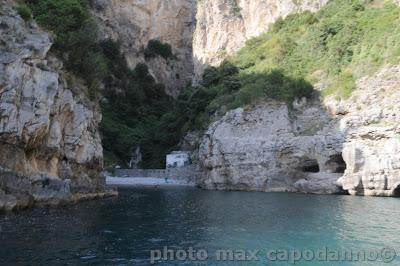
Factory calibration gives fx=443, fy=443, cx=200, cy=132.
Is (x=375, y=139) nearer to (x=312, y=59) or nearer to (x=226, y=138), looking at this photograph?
(x=226, y=138)

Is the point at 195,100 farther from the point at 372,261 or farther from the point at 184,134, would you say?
the point at 372,261

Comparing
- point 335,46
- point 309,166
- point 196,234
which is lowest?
point 196,234

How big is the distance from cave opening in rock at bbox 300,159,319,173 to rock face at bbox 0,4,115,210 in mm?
21372

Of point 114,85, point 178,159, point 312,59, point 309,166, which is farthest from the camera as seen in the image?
point 114,85

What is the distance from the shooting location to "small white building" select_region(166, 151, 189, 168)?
62.9 m

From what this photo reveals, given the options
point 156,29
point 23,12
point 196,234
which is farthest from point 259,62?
point 156,29

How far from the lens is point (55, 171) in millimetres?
30344

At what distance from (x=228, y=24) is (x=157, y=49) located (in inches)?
780

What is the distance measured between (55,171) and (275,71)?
31.5m

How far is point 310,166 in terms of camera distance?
45156mm

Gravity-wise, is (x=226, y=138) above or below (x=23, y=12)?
below

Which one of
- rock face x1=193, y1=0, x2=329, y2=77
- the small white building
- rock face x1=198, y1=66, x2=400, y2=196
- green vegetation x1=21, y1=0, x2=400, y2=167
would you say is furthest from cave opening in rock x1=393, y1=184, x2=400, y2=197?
rock face x1=193, y1=0, x2=329, y2=77

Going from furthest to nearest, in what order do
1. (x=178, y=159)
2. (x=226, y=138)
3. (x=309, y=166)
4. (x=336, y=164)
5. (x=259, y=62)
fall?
1. (x=178, y=159)
2. (x=259, y=62)
3. (x=226, y=138)
4. (x=309, y=166)
5. (x=336, y=164)

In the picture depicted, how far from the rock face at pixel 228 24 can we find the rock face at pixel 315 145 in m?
29.4
